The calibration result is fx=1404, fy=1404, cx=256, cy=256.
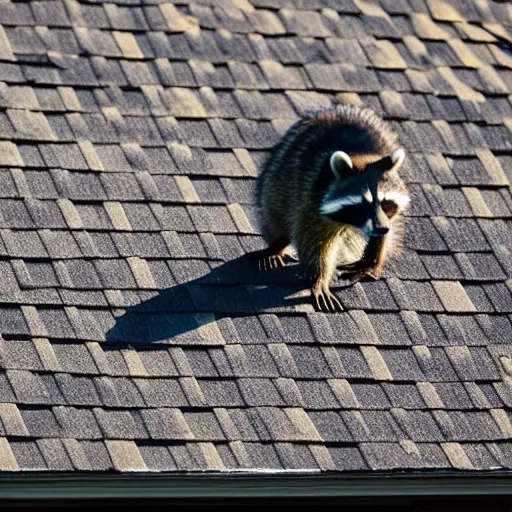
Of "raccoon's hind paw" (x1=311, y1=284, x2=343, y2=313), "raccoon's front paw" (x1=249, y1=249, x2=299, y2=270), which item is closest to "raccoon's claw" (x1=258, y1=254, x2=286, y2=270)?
"raccoon's front paw" (x1=249, y1=249, x2=299, y2=270)

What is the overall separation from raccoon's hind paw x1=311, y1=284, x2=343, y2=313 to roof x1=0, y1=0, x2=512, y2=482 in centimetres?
6

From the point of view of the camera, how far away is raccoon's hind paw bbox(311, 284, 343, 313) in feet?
21.1

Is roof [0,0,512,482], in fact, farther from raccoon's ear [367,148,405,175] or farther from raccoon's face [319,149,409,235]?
raccoon's ear [367,148,405,175]

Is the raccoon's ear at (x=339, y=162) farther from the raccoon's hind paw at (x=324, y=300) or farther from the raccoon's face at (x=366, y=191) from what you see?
the raccoon's hind paw at (x=324, y=300)

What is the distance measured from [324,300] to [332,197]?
524 millimetres

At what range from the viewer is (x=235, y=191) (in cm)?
679

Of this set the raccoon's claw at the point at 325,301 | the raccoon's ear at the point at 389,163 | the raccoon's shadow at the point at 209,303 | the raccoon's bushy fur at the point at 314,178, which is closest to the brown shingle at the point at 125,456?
the raccoon's shadow at the point at 209,303

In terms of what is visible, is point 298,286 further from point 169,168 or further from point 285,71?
point 285,71

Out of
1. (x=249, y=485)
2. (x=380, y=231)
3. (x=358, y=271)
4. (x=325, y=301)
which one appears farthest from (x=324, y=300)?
(x=249, y=485)

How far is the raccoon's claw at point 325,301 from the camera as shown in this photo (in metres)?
6.44

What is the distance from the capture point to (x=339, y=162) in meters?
6.53

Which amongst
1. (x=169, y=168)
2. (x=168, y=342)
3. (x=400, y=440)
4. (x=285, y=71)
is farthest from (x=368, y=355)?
(x=285, y=71)

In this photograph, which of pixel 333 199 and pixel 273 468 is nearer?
pixel 273 468

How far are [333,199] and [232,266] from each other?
599mm
